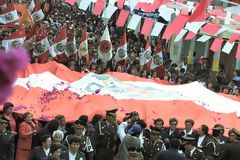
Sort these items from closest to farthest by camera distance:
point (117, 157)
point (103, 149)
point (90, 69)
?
point (117, 157)
point (103, 149)
point (90, 69)

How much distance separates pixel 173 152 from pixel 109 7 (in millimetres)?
8300

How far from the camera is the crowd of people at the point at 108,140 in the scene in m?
7.30

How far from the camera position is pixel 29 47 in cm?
1457

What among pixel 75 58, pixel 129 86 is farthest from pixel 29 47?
pixel 129 86

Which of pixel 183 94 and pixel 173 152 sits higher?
pixel 173 152

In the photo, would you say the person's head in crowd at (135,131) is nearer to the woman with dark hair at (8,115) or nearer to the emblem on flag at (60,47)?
the woman with dark hair at (8,115)

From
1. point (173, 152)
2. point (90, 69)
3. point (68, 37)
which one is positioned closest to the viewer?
point (173, 152)

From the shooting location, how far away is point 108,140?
30.0 ft

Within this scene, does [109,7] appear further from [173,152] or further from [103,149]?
[173,152]

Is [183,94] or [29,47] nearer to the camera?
[183,94]

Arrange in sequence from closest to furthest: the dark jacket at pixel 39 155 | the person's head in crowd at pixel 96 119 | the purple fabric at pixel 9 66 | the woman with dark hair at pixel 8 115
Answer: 1. the purple fabric at pixel 9 66
2. the dark jacket at pixel 39 155
3. the woman with dark hair at pixel 8 115
4. the person's head in crowd at pixel 96 119

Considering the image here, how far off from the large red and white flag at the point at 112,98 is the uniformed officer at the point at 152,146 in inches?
81.9

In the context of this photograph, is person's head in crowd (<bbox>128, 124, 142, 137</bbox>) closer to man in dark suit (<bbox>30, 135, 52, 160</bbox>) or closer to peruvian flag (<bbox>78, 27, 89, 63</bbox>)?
man in dark suit (<bbox>30, 135, 52, 160</bbox>)

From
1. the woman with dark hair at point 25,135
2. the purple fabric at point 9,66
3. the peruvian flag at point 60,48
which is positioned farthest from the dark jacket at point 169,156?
the peruvian flag at point 60,48
